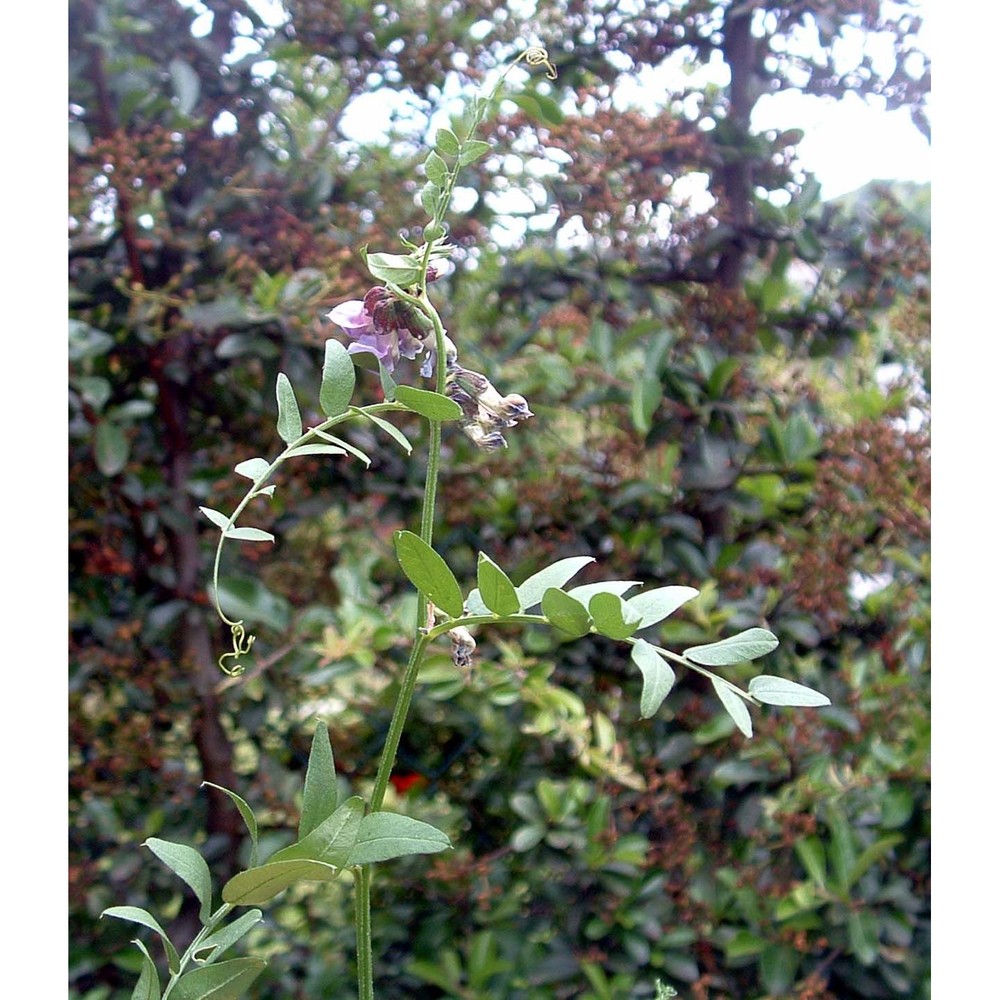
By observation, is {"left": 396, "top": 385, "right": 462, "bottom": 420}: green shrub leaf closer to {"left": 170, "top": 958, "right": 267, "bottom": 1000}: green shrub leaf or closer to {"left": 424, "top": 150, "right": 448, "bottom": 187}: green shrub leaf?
{"left": 424, "top": 150, "right": 448, "bottom": 187}: green shrub leaf

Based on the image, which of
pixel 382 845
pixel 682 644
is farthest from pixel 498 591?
pixel 682 644

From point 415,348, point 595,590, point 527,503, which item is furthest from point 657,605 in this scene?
point 527,503

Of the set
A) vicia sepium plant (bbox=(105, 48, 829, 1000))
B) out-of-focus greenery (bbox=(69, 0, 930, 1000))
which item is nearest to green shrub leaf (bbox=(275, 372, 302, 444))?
vicia sepium plant (bbox=(105, 48, 829, 1000))

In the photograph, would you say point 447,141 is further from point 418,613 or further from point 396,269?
point 418,613

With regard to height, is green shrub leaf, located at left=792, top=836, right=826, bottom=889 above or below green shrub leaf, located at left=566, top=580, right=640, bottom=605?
below

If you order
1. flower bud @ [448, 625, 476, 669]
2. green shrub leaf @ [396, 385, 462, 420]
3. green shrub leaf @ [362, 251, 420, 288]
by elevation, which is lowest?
flower bud @ [448, 625, 476, 669]

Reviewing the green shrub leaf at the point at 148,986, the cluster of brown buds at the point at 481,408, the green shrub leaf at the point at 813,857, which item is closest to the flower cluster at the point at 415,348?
the cluster of brown buds at the point at 481,408
